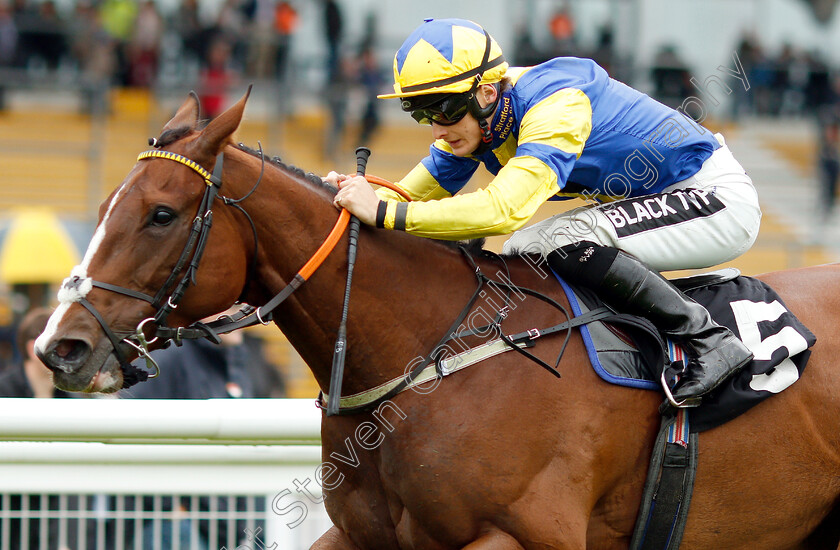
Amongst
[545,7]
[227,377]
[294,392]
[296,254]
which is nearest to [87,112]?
[294,392]

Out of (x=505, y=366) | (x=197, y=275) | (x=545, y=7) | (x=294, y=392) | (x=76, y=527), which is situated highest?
(x=545, y=7)

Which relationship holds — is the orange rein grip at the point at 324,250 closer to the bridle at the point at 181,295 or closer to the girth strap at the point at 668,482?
the bridle at the point at 181,295

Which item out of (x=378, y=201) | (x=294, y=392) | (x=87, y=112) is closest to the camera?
(x=378, y=201)

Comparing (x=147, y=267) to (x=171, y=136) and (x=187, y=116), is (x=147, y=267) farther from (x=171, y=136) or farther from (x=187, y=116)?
(x=187, y=116)

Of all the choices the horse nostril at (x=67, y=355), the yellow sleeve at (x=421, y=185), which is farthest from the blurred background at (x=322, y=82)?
the horse nostril at (x=67, y=355)

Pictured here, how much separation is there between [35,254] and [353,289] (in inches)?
174

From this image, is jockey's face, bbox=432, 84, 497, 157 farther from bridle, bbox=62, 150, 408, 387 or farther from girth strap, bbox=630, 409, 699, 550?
girth strap, bbox=630, 409, 699, 550

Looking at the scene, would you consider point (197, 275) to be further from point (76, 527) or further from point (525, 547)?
point (76, 527)

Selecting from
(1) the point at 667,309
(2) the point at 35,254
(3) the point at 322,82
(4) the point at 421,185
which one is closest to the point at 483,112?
(4) the point at 421,185

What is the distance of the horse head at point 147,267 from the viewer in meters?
2.98

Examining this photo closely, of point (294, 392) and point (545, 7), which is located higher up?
point (545, 7)

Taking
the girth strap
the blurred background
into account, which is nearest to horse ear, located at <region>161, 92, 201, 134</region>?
the girth strap

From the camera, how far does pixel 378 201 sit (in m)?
3.31

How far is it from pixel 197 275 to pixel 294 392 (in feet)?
20.3
